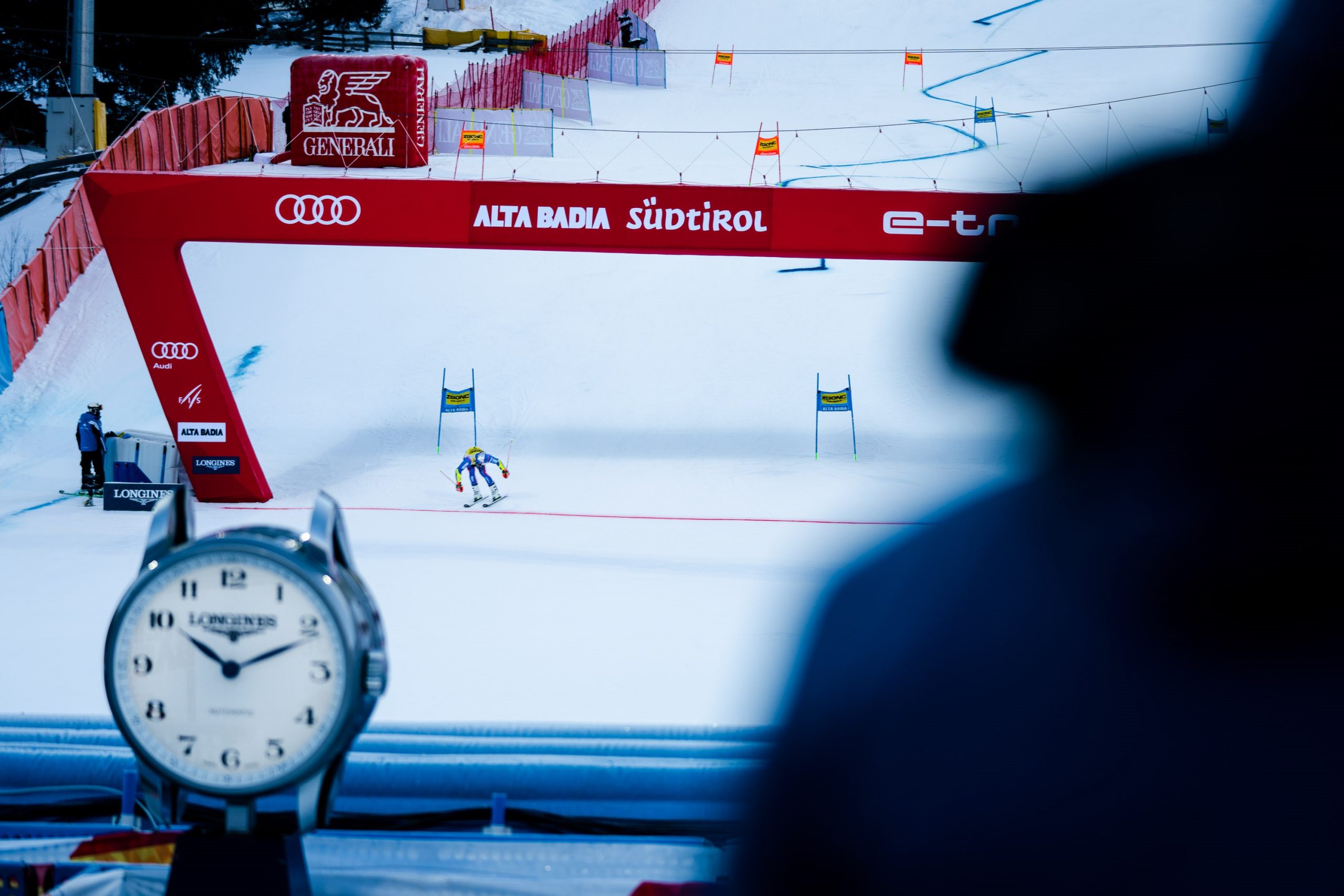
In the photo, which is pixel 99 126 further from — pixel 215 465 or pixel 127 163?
pixel 215 465

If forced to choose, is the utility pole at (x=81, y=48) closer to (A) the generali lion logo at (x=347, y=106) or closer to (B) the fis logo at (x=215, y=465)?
(A) the generali lion logo at (x=347, y=106)

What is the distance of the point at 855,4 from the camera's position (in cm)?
3631

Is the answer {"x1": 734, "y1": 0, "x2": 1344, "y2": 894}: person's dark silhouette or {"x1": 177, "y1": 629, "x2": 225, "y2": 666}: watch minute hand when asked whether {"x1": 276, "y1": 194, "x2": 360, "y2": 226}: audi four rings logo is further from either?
{"x1": 734, "y1": 0, "x2": 1344, "y2": 894}: person's dark silhouette

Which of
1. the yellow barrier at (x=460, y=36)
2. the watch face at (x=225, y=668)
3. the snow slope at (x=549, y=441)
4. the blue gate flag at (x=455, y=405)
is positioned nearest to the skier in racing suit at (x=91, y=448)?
the snow slope at (x=549, y=441)

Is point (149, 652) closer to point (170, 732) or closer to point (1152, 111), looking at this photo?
point (170, 732)

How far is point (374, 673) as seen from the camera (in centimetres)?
214

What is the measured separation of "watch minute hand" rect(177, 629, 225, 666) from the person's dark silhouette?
5.68 ft

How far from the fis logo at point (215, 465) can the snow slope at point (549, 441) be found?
2.16 feet

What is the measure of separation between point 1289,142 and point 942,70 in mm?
33456

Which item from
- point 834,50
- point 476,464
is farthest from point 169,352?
point 834,50

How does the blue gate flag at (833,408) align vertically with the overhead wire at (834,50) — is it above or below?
below

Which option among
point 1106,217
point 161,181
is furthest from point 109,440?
point 1106,217

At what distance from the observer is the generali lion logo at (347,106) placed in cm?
2114

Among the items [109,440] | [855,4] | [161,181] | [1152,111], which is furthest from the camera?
[855,4]
